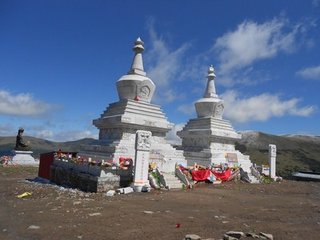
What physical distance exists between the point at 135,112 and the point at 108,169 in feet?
23.6

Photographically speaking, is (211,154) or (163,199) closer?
(163,199)

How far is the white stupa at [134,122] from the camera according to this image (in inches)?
886

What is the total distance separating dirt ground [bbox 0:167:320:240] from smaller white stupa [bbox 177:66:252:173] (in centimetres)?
1206

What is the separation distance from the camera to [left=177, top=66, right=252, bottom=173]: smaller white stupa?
2944 centimetres

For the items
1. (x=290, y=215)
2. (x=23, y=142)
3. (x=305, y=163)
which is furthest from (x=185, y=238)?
(x=305, y=163)

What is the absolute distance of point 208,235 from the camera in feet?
29.9

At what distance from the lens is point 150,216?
11.5 meters

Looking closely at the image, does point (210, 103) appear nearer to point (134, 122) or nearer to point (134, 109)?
point (134, 109)

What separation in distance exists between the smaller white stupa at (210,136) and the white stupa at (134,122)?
5016mm

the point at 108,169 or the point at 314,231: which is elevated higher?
the point at 108,169

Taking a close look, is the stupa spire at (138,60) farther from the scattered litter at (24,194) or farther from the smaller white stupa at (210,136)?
the scattered litter at (24,194)

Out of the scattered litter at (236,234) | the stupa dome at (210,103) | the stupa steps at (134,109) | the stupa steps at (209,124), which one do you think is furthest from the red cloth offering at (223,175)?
the scattered litter at (236,234)

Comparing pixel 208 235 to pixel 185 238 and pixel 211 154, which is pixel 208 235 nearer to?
pixel 185 238

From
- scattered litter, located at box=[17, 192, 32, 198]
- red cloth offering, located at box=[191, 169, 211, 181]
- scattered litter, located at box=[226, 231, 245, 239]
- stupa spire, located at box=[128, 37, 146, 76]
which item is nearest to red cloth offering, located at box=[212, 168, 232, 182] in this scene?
red cloth offering, located at box=[191, 169, 211, 181]
